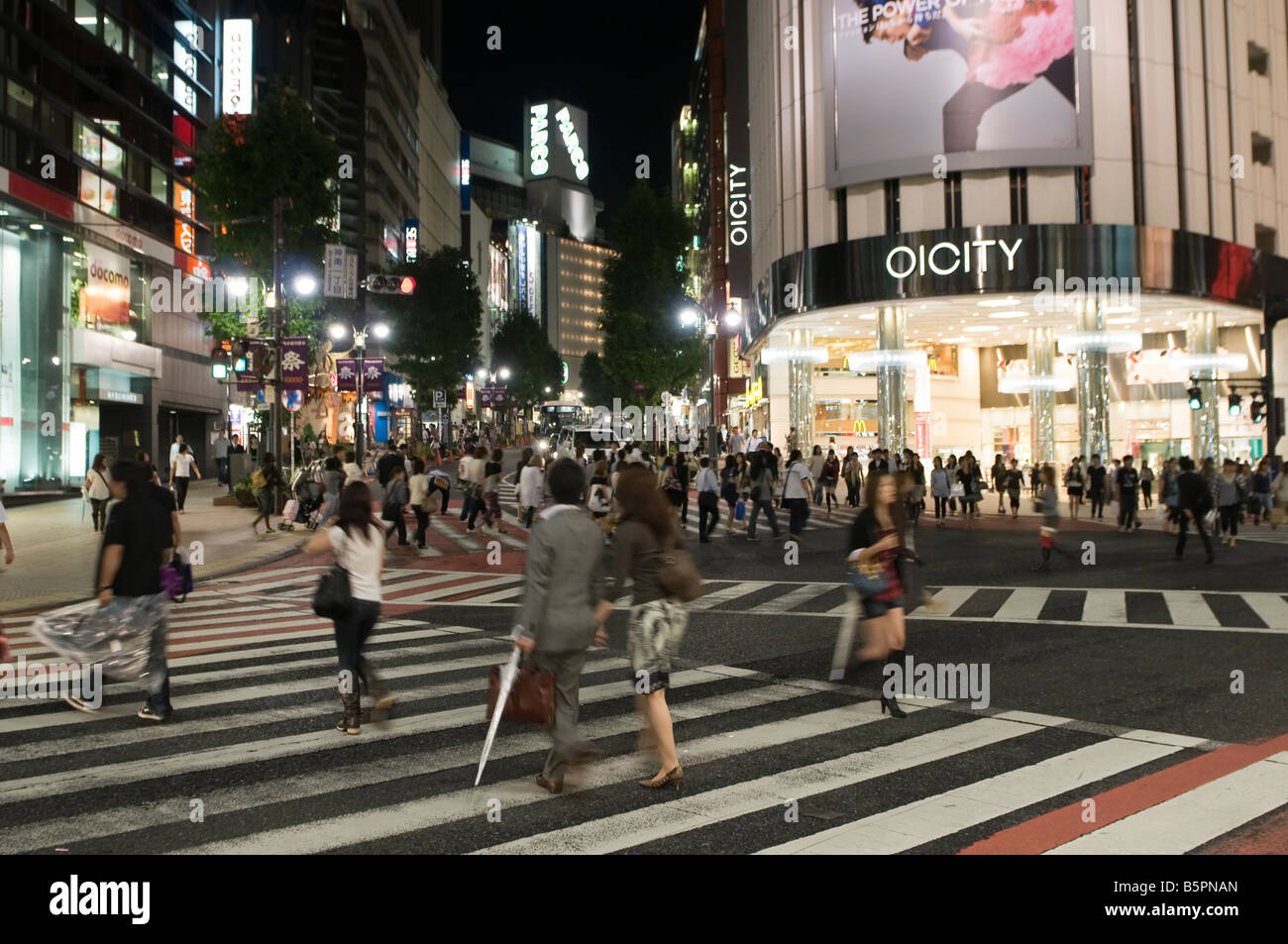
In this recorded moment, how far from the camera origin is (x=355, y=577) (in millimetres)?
7129

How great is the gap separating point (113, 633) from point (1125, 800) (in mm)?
6938

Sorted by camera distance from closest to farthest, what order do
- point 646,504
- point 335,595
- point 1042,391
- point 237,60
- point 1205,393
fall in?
point 646,504 → point 335,595 → point 1205,393 → point 1042,391 → point 237,60

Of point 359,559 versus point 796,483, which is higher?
point 796,483

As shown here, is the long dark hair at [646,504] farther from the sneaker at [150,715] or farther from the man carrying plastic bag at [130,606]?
the sneaker at [150,715]

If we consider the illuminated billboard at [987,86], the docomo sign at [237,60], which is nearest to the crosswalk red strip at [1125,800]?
the illuminated billboard at [987,86]

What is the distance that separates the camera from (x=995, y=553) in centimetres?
1953

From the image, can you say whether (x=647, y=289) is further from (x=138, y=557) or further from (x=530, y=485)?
(x=138, y=557)

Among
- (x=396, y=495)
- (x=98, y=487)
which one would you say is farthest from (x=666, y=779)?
(x=98, y=487)

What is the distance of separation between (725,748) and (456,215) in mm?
122540

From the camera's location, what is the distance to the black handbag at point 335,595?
702cm

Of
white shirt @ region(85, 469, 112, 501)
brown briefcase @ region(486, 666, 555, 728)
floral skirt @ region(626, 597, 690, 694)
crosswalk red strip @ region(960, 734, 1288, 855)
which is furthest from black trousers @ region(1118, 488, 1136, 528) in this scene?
white shirt @ region(85, 469, 112, 501)

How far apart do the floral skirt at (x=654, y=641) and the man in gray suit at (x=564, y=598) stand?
264 millimetres
